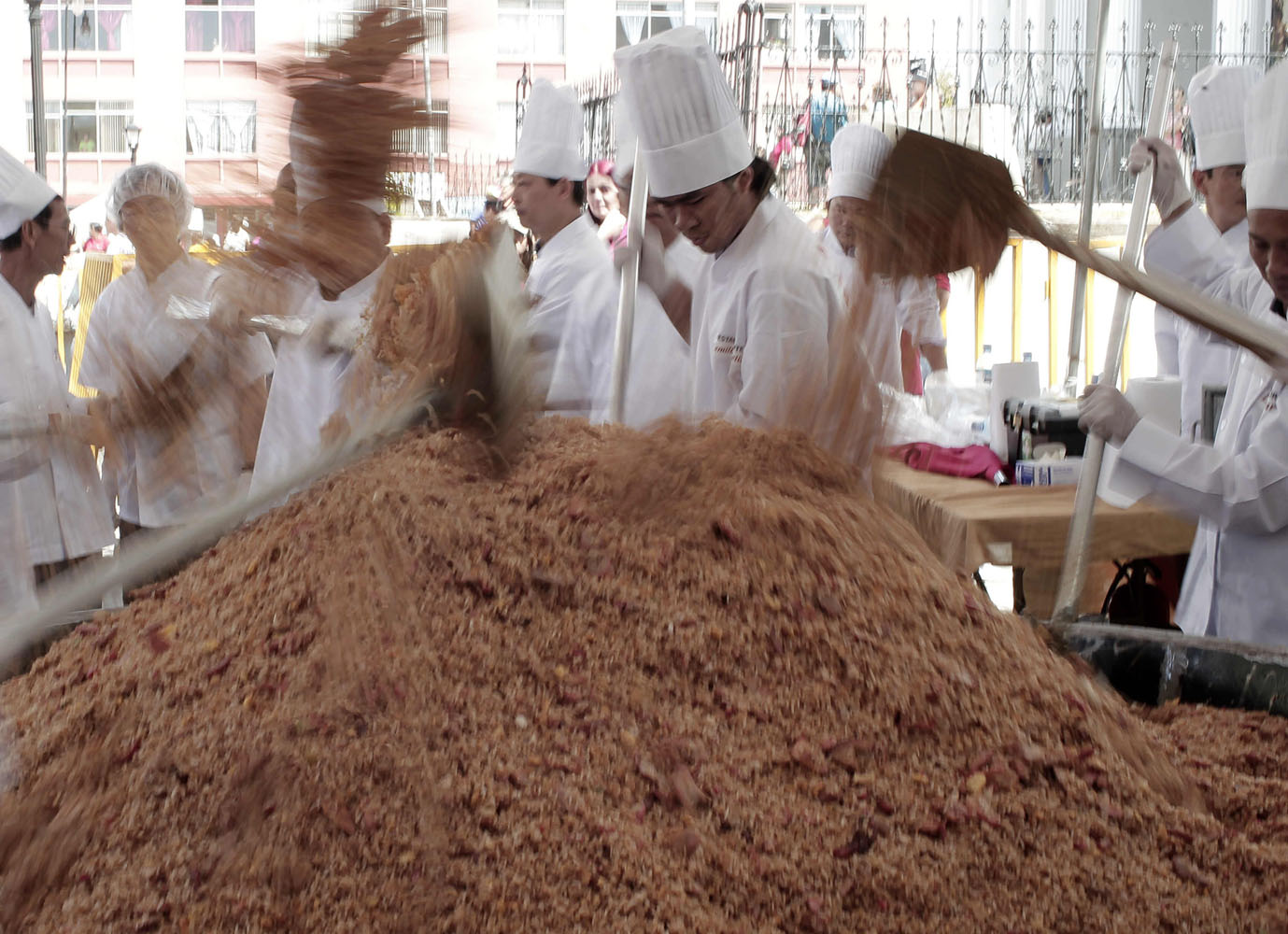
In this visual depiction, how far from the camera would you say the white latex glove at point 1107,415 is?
1.54m

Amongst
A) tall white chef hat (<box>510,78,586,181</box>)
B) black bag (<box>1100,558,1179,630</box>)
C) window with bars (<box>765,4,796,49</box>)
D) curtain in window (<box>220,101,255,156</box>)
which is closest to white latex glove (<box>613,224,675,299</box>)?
tall white chef hat (<box>510,78,586,181</box>)

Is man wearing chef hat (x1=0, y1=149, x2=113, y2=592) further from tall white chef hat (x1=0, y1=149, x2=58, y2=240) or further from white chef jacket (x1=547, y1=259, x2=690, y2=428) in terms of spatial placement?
white chef jacket (x1=547, y1=259, x2=690, y2=428)

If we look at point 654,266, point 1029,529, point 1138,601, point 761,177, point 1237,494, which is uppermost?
point 761,177

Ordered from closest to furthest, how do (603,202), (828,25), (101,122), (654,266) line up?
(101,122), (828,25), (654,266), (603,202)

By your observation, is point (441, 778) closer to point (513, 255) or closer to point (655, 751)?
point (655, 751)

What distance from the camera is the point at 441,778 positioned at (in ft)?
2.27

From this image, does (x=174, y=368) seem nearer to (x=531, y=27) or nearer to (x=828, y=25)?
(x=531, y=27)

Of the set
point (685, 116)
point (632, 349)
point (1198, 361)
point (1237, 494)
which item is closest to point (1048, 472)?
point (1198, 361)

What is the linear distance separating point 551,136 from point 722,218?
3.37 feet

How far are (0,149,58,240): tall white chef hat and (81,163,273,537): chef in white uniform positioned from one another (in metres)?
0.74

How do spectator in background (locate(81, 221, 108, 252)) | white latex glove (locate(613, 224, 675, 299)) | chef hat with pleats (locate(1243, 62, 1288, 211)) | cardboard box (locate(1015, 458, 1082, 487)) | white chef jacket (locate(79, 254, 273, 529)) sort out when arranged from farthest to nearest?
cardboard box (locate(1015, 458, 1082, 487))
spectator in background (locate(81, 221, 108, 252))
white latex glove (locate(613, 224, 675, 299))
chef hat with pleats (locate(1243, 62, 1288, 211))
white chef jacket (locate(79, 254, 273, 529))

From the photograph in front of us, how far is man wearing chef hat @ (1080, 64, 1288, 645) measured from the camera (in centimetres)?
133

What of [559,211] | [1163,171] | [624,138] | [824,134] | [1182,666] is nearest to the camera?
[824,134]

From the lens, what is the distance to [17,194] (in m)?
1.61
